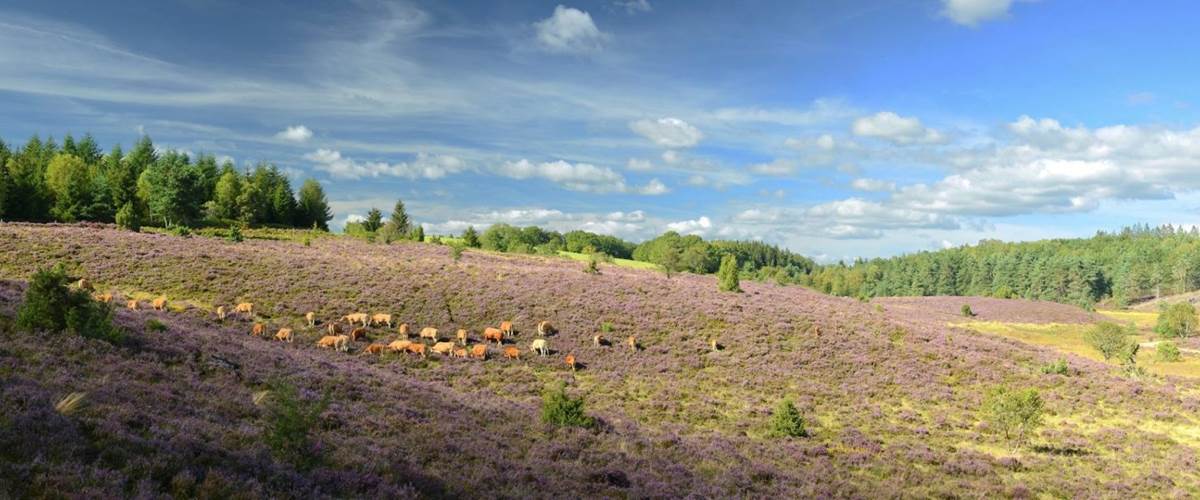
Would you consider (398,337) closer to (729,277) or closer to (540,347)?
(540,347)

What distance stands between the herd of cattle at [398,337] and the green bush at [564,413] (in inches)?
420

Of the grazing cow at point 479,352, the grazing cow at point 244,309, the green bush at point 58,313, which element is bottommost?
the grazing cow at point 479,352

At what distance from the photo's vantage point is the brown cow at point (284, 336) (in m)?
27.9

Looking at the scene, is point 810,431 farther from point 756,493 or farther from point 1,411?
point 1,411

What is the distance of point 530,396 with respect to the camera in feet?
80.7

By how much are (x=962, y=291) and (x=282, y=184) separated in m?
196

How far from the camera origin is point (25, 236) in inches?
1581

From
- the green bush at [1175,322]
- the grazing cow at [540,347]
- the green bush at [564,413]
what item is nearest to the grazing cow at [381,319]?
the grazing cow at [540,347]

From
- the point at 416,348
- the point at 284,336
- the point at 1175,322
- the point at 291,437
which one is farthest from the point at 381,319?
the point at 1175,322

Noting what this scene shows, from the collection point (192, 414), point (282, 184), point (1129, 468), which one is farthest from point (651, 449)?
point (282, 184)

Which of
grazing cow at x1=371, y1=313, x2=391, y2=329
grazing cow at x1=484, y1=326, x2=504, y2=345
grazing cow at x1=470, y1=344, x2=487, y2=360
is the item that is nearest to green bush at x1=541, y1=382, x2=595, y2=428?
grazing cow at x1=470, y1=344, x2=487, y2=360

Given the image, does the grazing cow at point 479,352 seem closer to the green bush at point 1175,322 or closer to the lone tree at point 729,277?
the lone tree at point 729,277

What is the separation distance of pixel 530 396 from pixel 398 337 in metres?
10.5

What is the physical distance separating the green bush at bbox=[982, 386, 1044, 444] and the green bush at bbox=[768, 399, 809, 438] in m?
7.85
